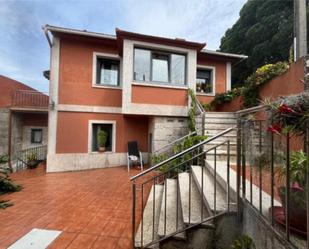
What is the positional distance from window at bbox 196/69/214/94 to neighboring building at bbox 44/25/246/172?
201cm

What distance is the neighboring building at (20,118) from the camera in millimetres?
10555

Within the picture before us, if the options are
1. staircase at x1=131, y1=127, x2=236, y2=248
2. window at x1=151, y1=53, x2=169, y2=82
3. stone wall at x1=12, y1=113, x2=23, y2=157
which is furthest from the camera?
stone wall at x1=12, y1=113, x2=23, y2=157

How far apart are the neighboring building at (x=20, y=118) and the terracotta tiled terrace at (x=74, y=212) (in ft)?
18.4

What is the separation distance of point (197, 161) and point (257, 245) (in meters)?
3.21

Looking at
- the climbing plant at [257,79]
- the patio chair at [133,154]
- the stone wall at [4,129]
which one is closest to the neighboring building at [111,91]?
the patio chair at [133,154]

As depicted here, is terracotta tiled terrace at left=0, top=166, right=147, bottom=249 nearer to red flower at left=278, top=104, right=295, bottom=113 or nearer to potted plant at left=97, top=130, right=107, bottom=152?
potted plant at left=97, top=130, right=107, bottom=152

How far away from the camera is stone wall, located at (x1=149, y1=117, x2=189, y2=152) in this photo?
7.56m

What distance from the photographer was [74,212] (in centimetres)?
390

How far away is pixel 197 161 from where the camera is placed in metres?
5.19

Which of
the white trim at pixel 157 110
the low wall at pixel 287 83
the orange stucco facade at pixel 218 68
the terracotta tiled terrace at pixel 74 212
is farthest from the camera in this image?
the orange stucco facade at pixel 218 68

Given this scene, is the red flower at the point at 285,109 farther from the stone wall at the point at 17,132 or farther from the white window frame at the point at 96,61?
the stone wall at the point at 17,132

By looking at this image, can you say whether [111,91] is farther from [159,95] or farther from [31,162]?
[31,162]

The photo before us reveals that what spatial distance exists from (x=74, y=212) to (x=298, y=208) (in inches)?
148

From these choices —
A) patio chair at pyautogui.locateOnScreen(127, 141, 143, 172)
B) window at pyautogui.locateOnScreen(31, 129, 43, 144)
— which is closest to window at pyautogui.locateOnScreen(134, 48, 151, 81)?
patio chair at pyautogui.locateOnScreen(127, 141, 143, 172)
